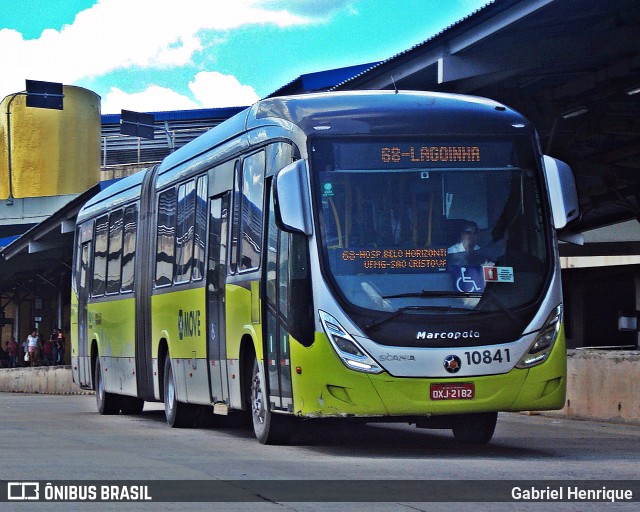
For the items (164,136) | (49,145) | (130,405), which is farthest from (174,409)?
(164,136)

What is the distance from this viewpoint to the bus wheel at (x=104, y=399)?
23656 millimetres

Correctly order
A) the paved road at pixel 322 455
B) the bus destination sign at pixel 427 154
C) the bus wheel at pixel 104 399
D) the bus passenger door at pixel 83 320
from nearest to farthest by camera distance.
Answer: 1. the paved road at pixel 322 455
2. the bus destination sign at pixel 427 154
3. the bus wheel at pixel 104 399
4. the bus passenger door at pixel 83 320

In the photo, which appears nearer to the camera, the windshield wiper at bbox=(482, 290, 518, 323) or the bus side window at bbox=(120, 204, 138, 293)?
the windshield wiper at bbox=(482, 290, 518, 323)

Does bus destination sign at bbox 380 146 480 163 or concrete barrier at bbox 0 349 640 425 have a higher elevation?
bus destination sign at bbox 380 146 480 163

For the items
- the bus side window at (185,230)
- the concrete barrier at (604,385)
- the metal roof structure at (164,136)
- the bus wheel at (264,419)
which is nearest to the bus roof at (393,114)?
the bus wheel at (264,419)

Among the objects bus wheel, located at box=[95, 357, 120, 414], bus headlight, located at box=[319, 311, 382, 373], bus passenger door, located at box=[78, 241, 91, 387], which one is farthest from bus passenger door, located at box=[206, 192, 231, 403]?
bus passenger door, located at box=[78, 241, 91, 387]

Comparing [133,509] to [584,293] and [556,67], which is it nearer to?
[556,67]

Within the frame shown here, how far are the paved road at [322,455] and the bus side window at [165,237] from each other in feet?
6.27

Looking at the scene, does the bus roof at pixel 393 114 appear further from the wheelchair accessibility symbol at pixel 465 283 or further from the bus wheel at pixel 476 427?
the bus wheel at pixel 476 427

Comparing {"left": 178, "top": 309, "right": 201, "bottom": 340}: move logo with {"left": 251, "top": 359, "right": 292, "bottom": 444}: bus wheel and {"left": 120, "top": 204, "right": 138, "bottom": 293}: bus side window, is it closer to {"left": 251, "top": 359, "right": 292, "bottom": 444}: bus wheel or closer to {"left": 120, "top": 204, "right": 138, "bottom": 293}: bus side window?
{"left": 251, "top": 359, "right": 292, "bottom": 444}: bus wheel

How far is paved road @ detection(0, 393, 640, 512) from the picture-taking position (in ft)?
36.8

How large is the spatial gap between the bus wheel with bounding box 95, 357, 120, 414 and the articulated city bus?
27.7ft

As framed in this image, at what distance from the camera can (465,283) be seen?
13.5 m

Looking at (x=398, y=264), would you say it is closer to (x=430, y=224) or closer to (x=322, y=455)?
(x=430, y=224)
